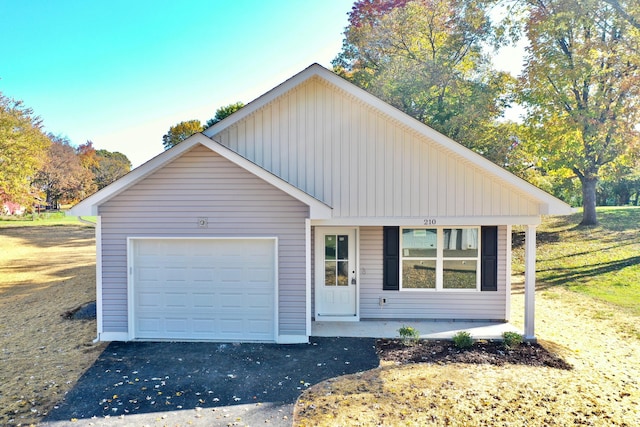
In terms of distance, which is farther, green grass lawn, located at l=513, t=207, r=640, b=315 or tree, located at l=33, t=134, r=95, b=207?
tree, located at l=33, t=134, r=95, b=207

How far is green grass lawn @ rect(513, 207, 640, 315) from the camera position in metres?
13.4

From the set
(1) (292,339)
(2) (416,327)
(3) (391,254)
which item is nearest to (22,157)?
(1) (292,339)

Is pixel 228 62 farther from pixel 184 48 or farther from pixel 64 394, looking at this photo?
pixel 64 394

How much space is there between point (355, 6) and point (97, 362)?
22169 millimetres

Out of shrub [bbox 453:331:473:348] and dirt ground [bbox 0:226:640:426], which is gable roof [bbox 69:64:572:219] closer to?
dirt ground [bbox 0:226:640:426]

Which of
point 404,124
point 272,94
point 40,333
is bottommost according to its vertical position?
point 40,333

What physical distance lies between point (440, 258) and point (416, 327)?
5.78ft

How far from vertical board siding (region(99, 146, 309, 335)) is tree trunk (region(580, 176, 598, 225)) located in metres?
20.5

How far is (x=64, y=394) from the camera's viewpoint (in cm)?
548

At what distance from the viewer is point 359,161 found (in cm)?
844

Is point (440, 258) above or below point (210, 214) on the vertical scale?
below

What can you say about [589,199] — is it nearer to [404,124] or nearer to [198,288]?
[404,124]

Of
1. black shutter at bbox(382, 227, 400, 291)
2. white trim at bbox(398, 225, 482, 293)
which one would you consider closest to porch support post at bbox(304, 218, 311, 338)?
black shutter at bbox(382, 227, 400, 291)

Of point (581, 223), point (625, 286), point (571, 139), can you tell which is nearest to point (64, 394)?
point (625, 286)
